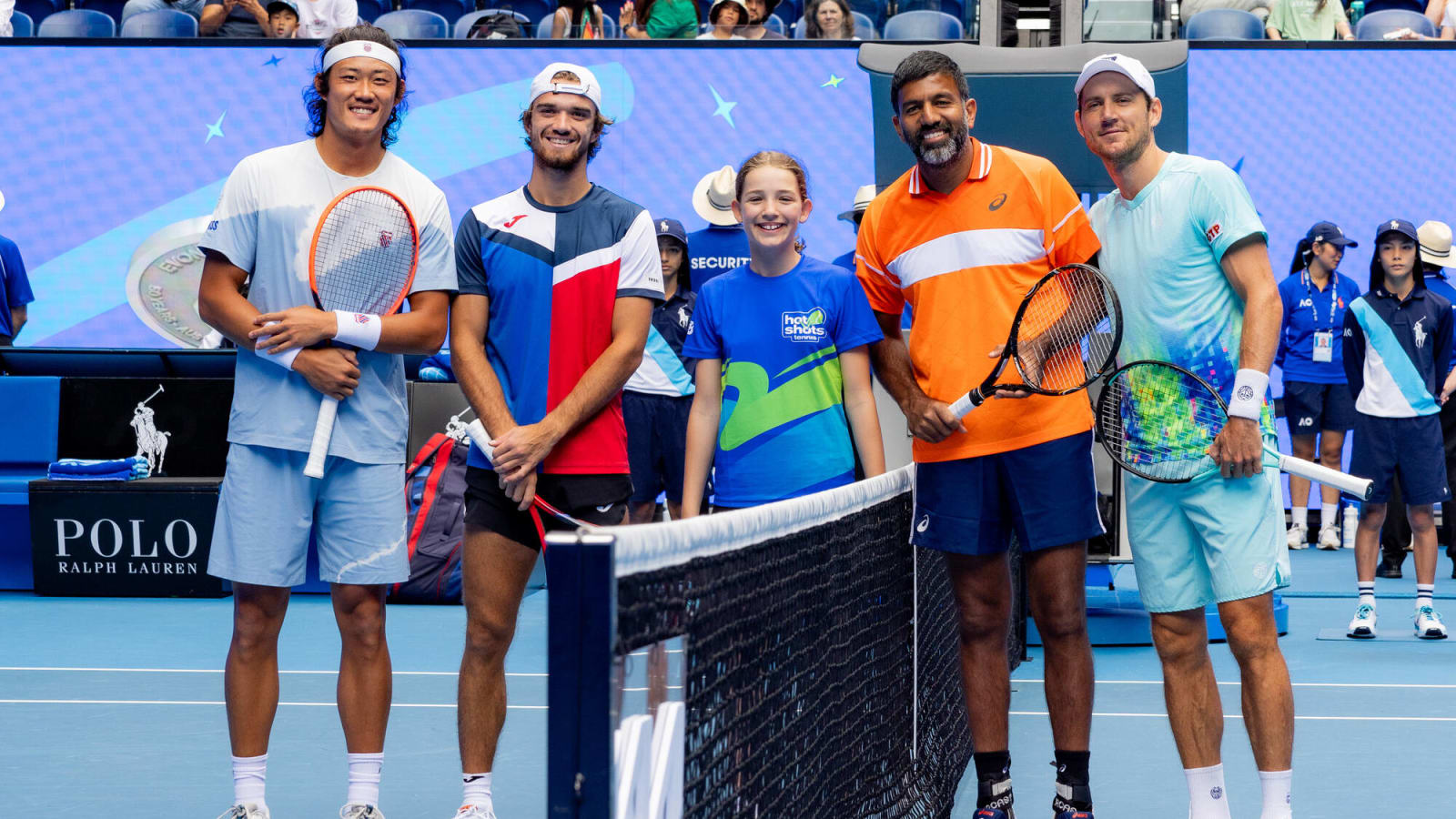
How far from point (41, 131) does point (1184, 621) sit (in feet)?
32.8

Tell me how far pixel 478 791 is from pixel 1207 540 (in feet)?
5.74

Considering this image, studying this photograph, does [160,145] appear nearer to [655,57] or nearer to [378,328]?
[655,57]

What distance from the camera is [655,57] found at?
420 inches

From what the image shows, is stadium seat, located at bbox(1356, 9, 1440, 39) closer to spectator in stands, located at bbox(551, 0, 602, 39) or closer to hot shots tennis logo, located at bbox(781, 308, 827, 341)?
spectator in stands, located at bbox(551, 0, 602, 39)

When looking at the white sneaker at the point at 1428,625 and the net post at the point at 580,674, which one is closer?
the net post at the point at 580,674

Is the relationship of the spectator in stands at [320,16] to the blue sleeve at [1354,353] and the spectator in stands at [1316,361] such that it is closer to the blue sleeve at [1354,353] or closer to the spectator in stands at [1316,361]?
the spectator in stands at [1316,361]

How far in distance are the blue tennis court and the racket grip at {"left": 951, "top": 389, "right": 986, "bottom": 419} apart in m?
1.24

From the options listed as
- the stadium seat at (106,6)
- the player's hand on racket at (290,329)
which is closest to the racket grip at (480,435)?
the player's hand on racket at (290,329)

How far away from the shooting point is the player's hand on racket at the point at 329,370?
11.0ft

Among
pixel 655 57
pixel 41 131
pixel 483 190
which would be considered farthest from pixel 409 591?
pixel 41 131

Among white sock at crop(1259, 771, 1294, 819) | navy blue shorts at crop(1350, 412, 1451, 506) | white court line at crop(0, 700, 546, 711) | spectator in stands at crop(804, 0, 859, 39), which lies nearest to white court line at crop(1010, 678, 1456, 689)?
navy blue shorts at crop(1350, 412, 1451, 506)

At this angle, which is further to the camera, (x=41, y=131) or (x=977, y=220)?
(x=41, y=131)

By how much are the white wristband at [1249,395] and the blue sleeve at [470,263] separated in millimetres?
1709

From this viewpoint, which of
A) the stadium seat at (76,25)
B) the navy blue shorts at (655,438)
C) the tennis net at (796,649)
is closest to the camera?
the tennis net at (796,649)
